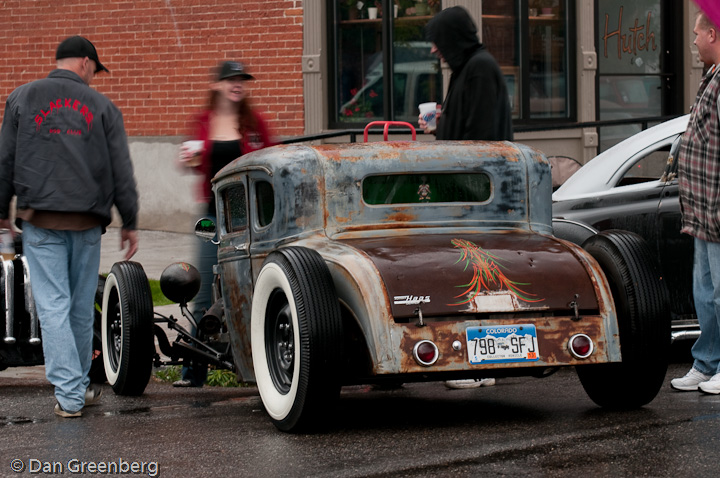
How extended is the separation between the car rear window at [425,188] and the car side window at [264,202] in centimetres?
50

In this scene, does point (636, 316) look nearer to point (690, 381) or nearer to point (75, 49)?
point (690, 381)

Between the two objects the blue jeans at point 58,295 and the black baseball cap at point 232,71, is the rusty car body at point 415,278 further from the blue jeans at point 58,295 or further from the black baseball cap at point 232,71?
the black baseball cap at point 232,71

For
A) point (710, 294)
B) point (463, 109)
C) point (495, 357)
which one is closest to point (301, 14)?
point (463, 109)

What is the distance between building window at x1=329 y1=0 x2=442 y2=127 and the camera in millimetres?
15305

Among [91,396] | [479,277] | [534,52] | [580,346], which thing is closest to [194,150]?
[91,396]

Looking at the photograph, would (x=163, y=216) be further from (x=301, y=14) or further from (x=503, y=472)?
(x=503, y=472)

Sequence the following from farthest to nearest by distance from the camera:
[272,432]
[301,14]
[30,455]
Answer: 1. [301,14]
2. [272,432]
3. [30,455]

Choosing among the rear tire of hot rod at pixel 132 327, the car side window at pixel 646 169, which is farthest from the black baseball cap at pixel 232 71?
the car side window at pixel 646 169

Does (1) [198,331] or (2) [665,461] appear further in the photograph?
(1) [198,331]

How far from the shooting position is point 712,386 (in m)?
6.07

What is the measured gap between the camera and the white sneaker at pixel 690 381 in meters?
6.28

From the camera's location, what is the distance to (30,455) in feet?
16.4

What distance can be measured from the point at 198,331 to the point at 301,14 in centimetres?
892

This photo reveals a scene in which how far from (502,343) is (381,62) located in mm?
10765
